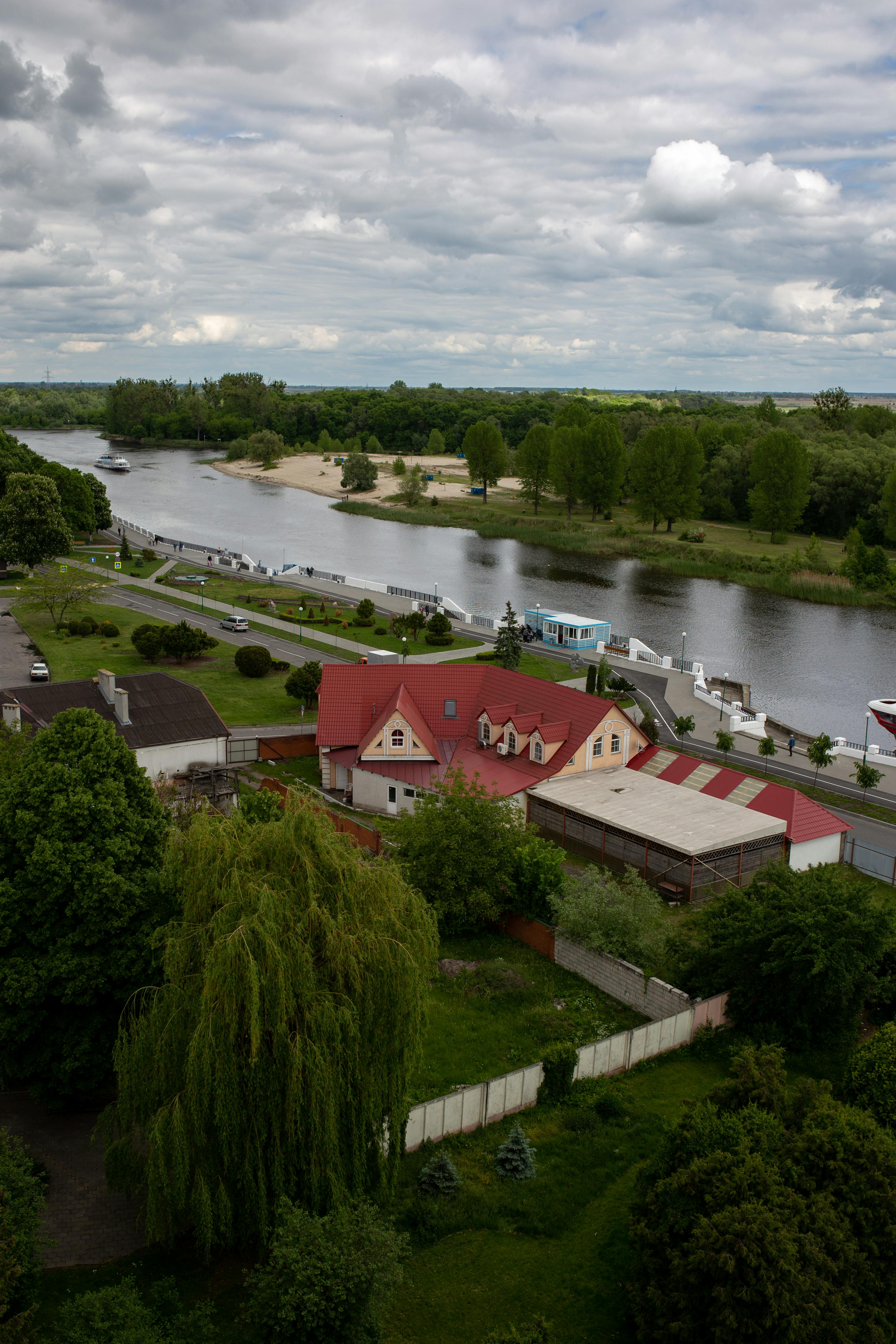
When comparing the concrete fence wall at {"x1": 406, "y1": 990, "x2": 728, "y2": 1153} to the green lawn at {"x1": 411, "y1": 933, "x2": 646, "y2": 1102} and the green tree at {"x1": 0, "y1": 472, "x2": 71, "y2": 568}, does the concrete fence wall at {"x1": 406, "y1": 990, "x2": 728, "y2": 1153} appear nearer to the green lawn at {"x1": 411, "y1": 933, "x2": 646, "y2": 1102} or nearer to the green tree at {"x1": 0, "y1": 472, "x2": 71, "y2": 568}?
the green lawn at {"x1": 411, "y1": 933, "x2": 646, "y2": 1102}

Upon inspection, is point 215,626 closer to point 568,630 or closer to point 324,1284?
point 568,630

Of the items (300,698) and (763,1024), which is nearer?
(763,1024)

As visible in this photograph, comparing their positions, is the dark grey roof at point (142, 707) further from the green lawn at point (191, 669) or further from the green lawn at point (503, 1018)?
the green lawn at point (503, 1018)

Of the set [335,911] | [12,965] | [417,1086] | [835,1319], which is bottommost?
[417,1086]

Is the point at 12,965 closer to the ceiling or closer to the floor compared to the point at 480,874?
closer to the ceiling

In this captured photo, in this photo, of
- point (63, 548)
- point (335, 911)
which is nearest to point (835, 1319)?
point (335, 911)

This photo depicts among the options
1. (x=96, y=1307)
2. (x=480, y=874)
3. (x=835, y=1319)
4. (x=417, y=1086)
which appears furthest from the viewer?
(x=480, y=874)

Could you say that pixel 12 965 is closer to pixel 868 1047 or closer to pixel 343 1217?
pixel 343 1217
